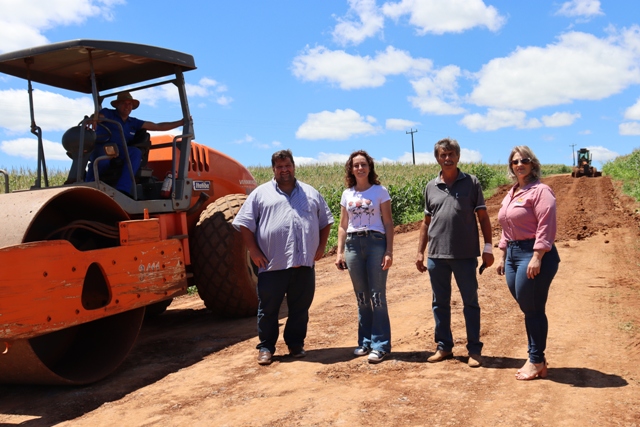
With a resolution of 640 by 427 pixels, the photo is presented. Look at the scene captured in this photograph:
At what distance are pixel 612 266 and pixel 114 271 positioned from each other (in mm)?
8161

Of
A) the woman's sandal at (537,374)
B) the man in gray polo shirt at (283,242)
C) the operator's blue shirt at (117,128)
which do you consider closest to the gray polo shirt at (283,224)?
the man in gray polo shirt at (283,242)

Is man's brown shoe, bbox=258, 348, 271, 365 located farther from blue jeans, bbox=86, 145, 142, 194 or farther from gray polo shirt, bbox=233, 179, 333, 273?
blue jeans, bbox=86, 145, 142, 194

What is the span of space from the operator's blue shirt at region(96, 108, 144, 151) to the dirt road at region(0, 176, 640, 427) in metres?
2.16

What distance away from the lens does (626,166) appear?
119ft

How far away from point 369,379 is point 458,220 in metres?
1.43

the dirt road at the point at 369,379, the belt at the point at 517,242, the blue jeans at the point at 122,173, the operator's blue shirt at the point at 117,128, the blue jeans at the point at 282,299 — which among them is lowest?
the dirt road at the point at 369,379

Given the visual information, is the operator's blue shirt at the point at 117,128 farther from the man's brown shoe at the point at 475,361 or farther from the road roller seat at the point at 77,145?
the man's brown shoe at the point at 475,361

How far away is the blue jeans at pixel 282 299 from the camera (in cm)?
566

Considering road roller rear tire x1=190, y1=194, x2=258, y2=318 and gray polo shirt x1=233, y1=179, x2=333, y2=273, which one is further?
road roller rear tire x1=190, y1=194, x2=258, y2=318

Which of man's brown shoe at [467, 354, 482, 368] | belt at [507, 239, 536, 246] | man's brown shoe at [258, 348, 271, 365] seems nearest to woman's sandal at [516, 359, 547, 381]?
man's brown shoe at [467, 354, 482, 368]

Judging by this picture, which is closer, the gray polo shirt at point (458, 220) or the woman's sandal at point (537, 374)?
the woman's sandal at point (537, 374)

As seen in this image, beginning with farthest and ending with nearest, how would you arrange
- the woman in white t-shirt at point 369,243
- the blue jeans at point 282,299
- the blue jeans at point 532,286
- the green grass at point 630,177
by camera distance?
the green grass at point 630,177, the blue jeans at point 282,299, the woman in white t-shirt at point 369,243, the blue jeans at point 532,286

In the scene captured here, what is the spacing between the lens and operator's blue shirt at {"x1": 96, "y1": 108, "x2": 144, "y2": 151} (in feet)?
20.0

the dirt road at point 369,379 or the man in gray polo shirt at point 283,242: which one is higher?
the man in gray polo shirt at point 283,242
